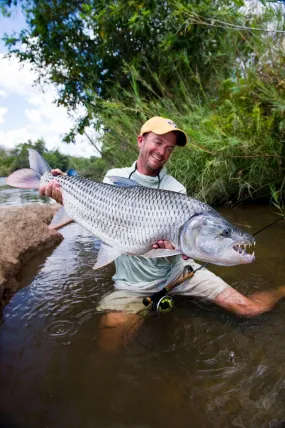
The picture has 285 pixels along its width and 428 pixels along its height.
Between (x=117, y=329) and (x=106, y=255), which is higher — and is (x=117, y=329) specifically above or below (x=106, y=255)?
below

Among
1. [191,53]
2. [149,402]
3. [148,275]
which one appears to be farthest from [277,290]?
[191,53]

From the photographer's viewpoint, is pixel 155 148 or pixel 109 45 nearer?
pixel 155 148

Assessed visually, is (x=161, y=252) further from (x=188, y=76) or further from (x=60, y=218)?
(x=188, y=76)

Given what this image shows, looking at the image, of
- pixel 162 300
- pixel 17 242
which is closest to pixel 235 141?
pixel 162 300

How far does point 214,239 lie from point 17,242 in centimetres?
318

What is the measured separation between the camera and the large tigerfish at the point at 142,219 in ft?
7.29

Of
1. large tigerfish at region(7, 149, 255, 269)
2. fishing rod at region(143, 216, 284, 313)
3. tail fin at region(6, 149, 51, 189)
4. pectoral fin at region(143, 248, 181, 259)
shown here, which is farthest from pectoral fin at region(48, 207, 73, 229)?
fishing rod at region(143, 216, 284, 313)

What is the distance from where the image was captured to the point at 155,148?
273 cm

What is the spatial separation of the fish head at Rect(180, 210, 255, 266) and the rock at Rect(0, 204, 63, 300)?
1974 millimetres

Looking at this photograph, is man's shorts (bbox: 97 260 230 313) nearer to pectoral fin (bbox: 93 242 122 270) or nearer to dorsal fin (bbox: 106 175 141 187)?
pectoral fin (bbox: 93 242 122 270)

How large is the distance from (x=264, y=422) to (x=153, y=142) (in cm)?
211

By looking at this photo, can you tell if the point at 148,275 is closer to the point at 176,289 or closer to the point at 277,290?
the point at 176,289

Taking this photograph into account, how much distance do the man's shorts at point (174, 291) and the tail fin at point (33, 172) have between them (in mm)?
1194

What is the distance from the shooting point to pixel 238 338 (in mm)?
2348
